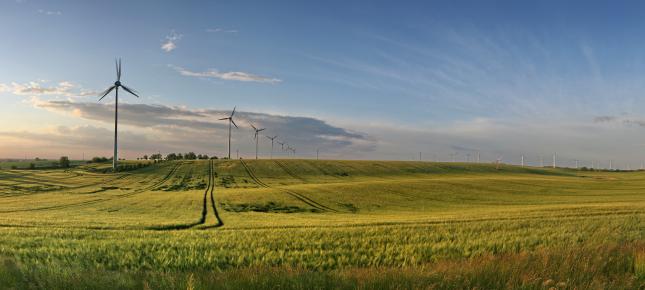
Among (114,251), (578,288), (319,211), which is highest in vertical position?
(578,288)

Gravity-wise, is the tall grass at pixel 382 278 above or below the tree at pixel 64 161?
above

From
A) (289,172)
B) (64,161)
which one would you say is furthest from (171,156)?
(289,172)

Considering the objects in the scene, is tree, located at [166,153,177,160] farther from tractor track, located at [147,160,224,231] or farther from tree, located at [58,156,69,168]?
tractor track, located at [147,160,224,231]

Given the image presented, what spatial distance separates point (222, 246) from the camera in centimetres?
1197

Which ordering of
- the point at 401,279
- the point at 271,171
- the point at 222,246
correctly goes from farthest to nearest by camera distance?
the point at 271,171 < the point at 222,246 < the point at 401,279

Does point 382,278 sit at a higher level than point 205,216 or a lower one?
higher

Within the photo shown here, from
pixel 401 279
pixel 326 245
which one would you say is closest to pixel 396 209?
pixel 326 245

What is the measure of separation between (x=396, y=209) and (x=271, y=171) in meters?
63.1

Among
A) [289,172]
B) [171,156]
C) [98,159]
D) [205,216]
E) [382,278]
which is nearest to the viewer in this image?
[382,278]

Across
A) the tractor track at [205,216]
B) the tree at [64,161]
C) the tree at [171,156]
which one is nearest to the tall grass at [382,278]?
the tractor track at [205,216]

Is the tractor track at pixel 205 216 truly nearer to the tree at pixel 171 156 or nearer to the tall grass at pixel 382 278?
the tall grass at pixel 382 278

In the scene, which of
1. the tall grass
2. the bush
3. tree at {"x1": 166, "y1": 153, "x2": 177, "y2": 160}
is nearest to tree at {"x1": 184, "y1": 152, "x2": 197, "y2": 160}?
tree at {"x1": 166, "y1": 153, "x2": 177, "y2": 160}

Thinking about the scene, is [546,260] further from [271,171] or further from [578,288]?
[271,171]

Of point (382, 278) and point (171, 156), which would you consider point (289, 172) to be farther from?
point (382, 278)
